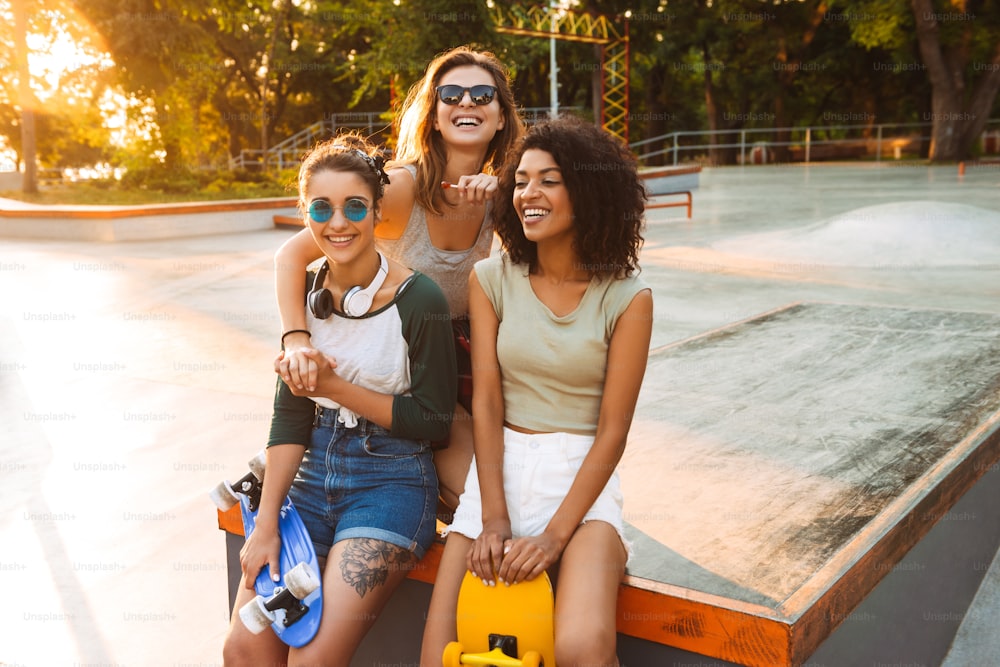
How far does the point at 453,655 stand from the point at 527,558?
0.80 ft

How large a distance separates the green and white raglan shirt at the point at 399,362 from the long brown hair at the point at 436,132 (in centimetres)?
41

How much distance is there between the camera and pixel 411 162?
261 centimetres

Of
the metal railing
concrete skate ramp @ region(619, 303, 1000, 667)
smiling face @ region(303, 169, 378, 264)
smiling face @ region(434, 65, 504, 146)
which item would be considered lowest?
concrete skate ramp @ region(619, 303, 1000, 667)

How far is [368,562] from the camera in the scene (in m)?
2.00

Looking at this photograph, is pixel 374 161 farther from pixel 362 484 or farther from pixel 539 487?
pixel 539 487

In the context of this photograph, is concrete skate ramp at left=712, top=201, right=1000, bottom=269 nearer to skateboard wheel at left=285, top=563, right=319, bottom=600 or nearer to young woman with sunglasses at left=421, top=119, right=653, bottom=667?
young woman with sunglasses at left=421, top=119, right=653, bottom=667

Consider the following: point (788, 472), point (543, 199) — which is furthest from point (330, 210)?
point (788, 472)

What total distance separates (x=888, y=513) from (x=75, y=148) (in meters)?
44.2

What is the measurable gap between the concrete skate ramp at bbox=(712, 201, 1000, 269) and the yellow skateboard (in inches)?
318

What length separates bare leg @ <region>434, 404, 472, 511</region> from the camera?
2.37 meters

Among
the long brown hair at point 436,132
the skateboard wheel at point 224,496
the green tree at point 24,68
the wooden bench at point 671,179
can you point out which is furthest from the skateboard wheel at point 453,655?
the green tree at point 24,68

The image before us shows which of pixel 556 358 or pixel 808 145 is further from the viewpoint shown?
pixel 808 145

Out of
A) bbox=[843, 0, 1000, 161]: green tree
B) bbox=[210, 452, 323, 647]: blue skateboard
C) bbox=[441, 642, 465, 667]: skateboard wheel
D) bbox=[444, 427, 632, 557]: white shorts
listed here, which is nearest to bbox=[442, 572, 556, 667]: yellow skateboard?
bbox=[441, 642, 465, 667]: skateboard wheel

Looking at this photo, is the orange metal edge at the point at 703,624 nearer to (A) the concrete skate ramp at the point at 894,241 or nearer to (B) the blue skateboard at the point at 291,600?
(B) the blue skateboard at the point at 291,600
